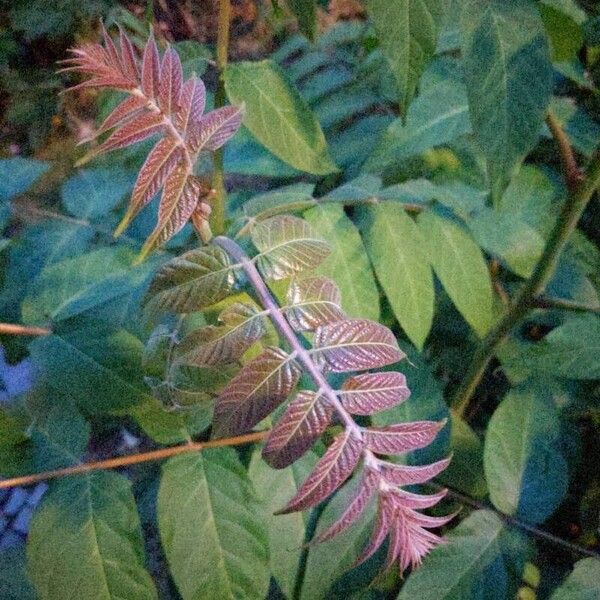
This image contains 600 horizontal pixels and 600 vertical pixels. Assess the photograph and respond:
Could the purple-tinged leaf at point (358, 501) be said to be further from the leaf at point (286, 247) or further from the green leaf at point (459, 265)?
the green leaf at point (459, 265)

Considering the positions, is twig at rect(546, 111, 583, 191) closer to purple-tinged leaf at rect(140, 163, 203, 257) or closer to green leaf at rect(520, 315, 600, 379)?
green leaf at rect(520, 315, 600, 379)

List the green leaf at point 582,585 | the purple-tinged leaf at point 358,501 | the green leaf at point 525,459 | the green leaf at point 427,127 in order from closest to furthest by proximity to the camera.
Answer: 1. the purple-tinged leaf at point 358,501
2. the green leaf at point 582,585
3. the green leaf at point 525,459
4. the green leaf at point 427,127

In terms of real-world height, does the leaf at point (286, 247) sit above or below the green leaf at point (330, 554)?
above

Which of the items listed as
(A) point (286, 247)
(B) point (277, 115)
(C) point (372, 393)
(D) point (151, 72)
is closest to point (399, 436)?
(C) point (372, 393)

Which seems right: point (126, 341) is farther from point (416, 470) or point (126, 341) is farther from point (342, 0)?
point (342, 0)

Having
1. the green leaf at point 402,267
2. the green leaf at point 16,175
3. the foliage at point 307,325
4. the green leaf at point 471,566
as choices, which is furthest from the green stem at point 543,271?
the green leaf at point 16,175

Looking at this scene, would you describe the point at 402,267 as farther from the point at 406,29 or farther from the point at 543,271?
the point at 406,29
